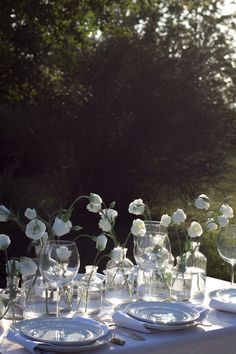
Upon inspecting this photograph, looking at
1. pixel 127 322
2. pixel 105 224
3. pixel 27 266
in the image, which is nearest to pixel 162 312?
pixel 127 322

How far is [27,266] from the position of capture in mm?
2367

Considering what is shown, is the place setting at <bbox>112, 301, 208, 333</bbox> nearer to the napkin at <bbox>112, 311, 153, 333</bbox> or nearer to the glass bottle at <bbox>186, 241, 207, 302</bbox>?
the napkin at <bbox>112, 311, 153, 333</bbox>

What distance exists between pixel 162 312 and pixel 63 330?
17.2 inches

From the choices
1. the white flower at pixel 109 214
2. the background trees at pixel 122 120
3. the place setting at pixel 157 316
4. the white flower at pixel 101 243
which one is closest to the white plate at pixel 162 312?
the place setting at pixel 157 316

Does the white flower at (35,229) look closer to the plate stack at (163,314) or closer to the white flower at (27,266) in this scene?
the white flower at (27,266)

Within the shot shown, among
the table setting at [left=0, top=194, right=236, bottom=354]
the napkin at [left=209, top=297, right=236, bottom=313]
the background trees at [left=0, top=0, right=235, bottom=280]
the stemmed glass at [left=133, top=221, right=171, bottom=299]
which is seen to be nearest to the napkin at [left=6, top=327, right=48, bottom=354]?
the table setting at [left=0, top=194, right=236, bottom=354]

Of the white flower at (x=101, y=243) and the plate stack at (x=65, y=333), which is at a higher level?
the white flower at (x=101, y=243)

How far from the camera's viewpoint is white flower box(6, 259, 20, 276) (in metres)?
2.36

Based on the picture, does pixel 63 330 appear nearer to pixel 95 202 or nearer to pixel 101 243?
pixel 101 243

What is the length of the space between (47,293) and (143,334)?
1.36 feet

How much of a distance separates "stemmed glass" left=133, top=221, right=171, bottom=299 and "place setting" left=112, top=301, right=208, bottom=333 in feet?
0.67

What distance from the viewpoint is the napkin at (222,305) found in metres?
2.58

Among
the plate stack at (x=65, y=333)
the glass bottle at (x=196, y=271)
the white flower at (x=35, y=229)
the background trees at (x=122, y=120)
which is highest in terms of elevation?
the background trees at (x=122, y=120)

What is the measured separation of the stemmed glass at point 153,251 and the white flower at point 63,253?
501 millimetres
